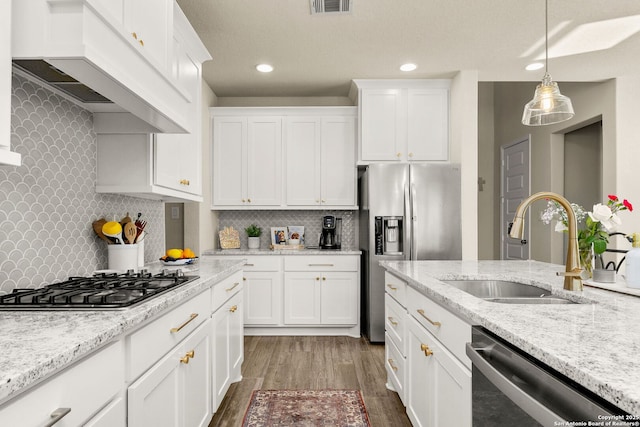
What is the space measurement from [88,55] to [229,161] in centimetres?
312

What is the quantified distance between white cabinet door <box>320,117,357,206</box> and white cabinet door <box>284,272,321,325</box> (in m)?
0.87

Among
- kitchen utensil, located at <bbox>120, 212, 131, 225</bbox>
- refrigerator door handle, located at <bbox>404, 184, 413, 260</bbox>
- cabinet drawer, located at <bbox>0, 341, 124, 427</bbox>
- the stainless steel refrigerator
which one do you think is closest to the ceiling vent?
the stainless steel refrigerator

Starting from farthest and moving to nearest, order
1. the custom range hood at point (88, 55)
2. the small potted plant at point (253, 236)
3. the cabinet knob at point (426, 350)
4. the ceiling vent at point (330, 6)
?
the small potted plant at point (253, 236), the ceiling vent at point (330, 6), the cabinet knob at point (426, 350), the custom range hood at point (88, 55)

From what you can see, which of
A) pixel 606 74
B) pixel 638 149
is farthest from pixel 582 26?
pixel 638 149

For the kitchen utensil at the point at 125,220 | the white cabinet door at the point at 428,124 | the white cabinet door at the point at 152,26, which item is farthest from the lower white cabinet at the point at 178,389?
the white cabinet door at the point at 428,124

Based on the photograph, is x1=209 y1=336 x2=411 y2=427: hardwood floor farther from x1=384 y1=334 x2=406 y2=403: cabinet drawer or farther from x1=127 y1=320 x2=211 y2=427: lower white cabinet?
x1=127 y1=320 x2=211 y2=427: lower white cabinet

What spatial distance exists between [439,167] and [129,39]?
9.93 ft

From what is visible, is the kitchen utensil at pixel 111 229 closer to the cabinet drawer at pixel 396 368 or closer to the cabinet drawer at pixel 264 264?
the cabinet drawer at pixel 396 368

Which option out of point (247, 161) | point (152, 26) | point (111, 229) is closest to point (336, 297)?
point (247, 161)

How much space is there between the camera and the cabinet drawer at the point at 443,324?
4.31 feet

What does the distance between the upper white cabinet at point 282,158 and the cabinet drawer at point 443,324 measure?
7.79 feet

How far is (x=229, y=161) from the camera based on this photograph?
4238mm

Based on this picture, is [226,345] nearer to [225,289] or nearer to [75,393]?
[225,289]

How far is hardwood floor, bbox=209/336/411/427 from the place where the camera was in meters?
2.37
